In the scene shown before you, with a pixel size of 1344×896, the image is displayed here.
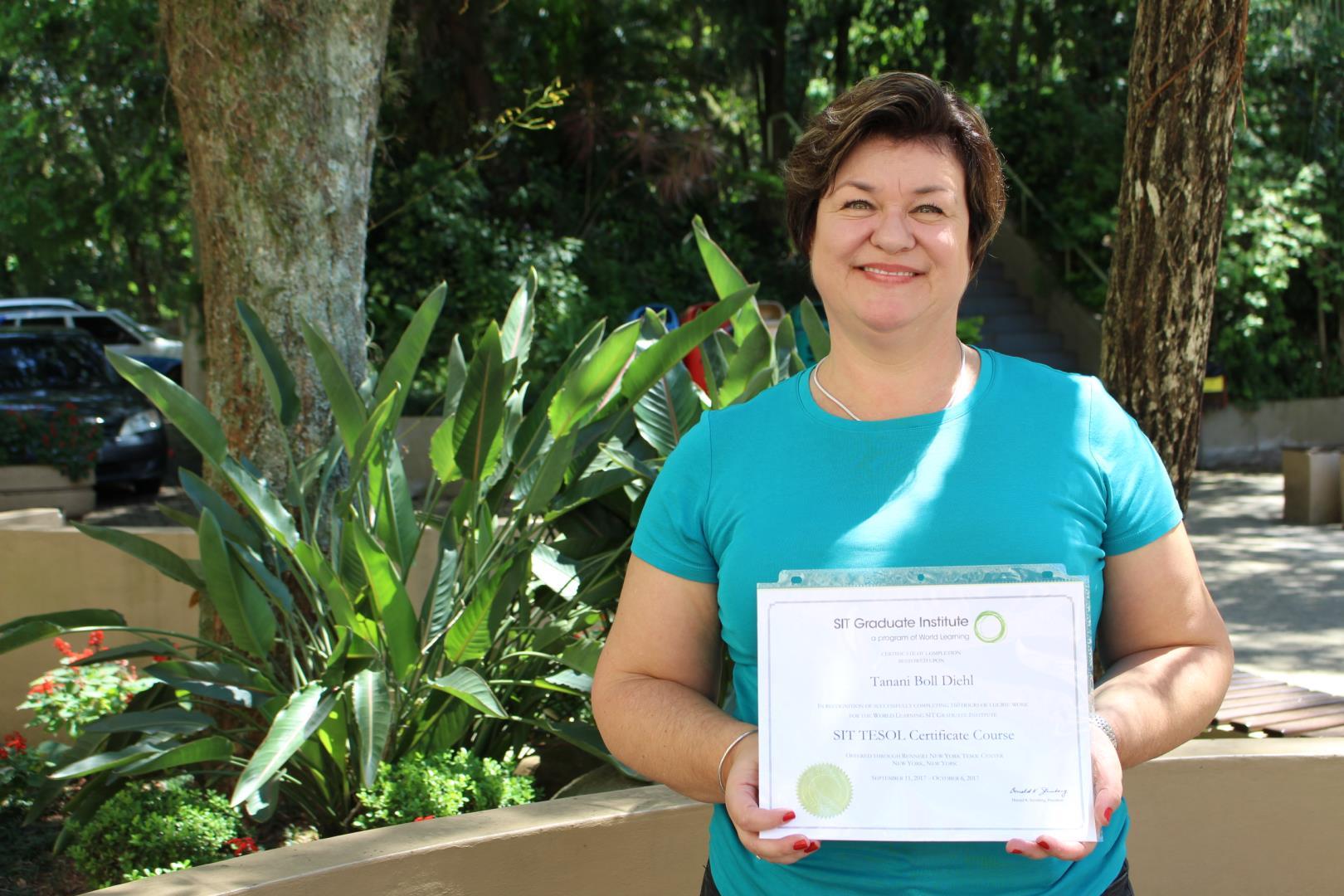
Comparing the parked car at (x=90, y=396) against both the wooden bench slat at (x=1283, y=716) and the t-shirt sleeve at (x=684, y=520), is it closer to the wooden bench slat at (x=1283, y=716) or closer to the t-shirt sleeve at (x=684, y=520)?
the wooden bench slat at (x=1283, y=716)

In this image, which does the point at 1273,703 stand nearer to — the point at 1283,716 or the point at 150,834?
the point at 1283,716

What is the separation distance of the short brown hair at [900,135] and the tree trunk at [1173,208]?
83.6 inches

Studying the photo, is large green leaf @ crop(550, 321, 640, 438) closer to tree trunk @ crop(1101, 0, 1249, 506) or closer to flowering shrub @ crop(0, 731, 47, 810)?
tree trunk @ crop(1101, 0, 1249, 506)

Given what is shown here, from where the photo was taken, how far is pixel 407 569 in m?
3.42

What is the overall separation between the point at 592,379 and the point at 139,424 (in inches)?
391

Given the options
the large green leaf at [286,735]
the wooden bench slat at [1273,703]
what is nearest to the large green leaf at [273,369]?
the large green leaf at [286,735]

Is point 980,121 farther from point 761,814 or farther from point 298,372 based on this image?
point 298,372

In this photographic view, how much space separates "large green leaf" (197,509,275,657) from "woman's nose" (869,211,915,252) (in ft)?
6.04

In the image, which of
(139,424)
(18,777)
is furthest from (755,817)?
(139,424)

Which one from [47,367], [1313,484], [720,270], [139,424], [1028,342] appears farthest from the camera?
[1028,342]

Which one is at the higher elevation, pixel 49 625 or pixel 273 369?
pixel 273 369

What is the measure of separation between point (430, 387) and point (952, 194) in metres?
10.8

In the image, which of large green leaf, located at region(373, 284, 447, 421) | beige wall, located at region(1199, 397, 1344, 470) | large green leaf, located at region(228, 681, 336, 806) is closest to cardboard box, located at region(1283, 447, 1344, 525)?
beige wall, located at region(1199, 397, 1344, 470)

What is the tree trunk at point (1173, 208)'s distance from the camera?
369 centimetres
